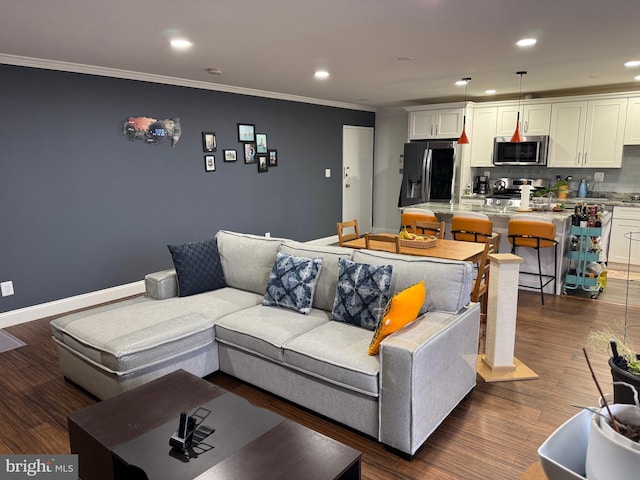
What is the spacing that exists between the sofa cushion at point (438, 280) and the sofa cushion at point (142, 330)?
1.21m

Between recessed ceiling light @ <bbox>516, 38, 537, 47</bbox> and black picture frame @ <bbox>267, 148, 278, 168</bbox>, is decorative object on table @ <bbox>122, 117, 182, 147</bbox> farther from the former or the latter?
recessed ceiling light @ <bbox>516, 38, 537, 47</bbox>

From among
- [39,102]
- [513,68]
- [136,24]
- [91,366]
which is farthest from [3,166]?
[513,68]

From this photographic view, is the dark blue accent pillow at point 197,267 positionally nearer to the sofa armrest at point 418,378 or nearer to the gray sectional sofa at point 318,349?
the gray sectional sofa at point 318,349

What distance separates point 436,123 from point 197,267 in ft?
16.9

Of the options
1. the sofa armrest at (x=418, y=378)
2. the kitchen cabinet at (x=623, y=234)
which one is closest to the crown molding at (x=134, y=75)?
the sofa armrest at (x=418, y=378)

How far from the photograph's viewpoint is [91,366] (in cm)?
282

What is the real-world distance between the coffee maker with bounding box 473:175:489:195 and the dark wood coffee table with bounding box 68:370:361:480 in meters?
6.24

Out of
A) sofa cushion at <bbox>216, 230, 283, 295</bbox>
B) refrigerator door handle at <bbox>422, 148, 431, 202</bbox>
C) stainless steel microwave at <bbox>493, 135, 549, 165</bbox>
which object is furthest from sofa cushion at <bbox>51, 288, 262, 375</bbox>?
stainless steel microwave at <bbox>493, 135, 549, 165</bbox>

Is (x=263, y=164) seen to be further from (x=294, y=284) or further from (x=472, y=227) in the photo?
(x=294, y=284)

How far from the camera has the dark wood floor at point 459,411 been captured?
90.6 inches

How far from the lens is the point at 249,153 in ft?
20.5

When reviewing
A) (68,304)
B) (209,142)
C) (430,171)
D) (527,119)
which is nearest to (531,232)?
(527,119)

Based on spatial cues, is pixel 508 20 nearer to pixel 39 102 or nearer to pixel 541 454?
pixel 541 454

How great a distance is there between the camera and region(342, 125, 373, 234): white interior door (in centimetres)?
802
